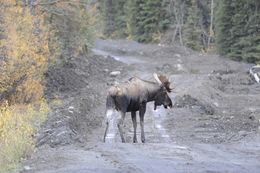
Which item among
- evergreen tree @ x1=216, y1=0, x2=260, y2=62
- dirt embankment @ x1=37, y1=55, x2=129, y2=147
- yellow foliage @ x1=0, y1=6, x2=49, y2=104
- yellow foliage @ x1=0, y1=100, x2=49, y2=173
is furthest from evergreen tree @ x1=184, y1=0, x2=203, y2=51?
yellow foliage @ x1=0, y1=100, x2=49, y2=173

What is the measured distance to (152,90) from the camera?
1800 centimetres

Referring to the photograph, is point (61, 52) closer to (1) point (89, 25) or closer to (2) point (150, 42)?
(1) point (89, 25)

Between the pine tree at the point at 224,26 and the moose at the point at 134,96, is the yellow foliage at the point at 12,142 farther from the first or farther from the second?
the pine tree at the point at 224,26

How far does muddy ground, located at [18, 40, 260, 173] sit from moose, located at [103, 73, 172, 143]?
2.88ft

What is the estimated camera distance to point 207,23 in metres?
65.6

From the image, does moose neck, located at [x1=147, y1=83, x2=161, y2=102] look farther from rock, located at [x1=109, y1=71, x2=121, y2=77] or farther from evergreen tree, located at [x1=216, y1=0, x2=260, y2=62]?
evergreen tree, located at [x1=216, y1=0, x2=260, y2=62]

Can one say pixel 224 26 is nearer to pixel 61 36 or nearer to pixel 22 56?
pixel 61 36

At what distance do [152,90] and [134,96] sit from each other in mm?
933

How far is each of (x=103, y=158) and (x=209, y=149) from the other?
3.44m

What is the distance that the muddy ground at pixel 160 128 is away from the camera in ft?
42.3

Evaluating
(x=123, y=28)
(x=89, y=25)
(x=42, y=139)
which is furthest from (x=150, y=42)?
(x=42, y=139)

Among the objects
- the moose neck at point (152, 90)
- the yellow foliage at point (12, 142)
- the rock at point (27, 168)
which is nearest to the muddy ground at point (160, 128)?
the rock at point (27, 168)

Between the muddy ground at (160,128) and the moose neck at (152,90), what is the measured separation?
1.34m

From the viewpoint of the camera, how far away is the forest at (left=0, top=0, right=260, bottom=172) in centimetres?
2025
